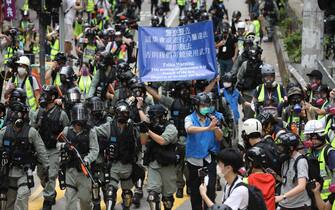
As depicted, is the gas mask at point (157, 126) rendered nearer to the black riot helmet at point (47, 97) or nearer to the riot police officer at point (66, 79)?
the black riot helmet at point (47, 97)

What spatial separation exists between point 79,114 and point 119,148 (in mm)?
797

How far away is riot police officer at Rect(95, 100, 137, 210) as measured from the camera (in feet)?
43.6

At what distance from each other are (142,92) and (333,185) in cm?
529

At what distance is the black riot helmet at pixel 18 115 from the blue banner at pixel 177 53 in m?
2.89

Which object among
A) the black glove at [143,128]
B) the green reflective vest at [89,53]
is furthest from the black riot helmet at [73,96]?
the green reflective vest at [89,53]

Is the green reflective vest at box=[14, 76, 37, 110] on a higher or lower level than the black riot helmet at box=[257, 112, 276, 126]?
lower

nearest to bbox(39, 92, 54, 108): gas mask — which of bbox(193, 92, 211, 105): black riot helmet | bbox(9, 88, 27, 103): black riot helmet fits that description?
bbox(9, 88, 27, 103): black riot helmet

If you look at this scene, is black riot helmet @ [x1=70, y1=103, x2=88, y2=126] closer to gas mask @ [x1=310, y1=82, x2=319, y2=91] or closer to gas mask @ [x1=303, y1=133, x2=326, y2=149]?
gas mask @ [x1=303, y1=133, x2=326, y2=149]

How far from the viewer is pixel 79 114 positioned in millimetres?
12992

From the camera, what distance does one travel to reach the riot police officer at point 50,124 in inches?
557

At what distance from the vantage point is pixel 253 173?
394 inches

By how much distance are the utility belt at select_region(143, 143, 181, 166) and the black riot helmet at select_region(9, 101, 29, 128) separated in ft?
5.66

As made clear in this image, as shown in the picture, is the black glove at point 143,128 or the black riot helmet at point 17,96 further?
the black riot helmet at point 17,96

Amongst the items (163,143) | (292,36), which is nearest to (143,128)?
(163,143)
